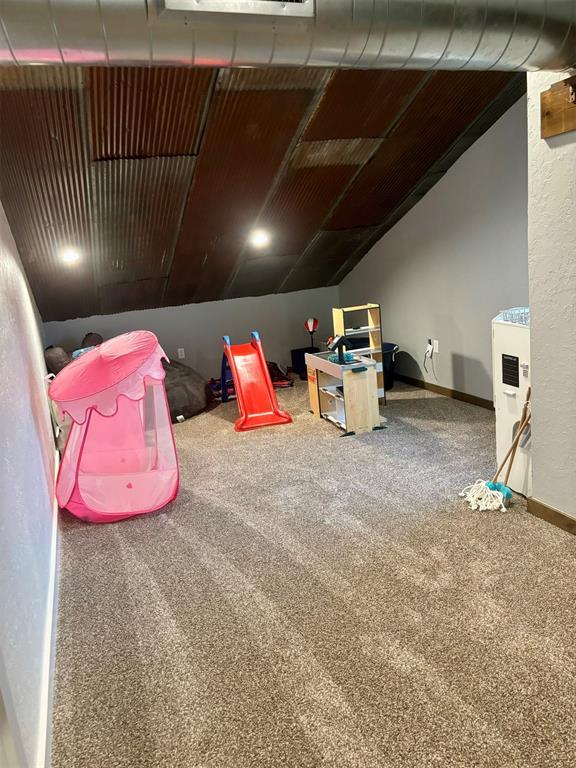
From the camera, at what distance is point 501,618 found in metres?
2.09

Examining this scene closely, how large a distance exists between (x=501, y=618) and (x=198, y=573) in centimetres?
132

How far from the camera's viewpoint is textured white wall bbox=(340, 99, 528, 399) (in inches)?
158

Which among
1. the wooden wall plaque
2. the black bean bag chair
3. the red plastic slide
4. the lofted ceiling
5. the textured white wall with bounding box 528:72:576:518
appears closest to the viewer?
the wooden wall plaque

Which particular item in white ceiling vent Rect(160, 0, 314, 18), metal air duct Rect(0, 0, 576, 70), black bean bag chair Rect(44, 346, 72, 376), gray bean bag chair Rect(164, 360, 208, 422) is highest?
white ceiling vent Rect(160, 0, 314, 18)

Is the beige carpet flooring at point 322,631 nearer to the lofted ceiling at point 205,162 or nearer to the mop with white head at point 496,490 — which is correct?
the mop with white head at point 496,490

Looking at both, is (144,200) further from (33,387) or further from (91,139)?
(33,387)

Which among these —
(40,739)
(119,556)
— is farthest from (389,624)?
(119,556)

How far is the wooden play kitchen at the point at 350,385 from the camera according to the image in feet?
14.0

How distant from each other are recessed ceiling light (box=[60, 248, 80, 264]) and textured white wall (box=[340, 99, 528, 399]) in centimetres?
288

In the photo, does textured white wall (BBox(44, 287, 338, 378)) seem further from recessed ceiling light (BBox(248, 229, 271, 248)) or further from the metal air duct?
the metal air duct

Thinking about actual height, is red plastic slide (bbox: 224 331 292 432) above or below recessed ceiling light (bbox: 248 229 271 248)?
below

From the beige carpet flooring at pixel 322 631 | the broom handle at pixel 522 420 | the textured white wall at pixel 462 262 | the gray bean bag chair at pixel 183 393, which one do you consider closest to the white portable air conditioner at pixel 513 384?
the broom handle at pixel 522 420

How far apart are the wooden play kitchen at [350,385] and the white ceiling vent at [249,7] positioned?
2736 millimetres

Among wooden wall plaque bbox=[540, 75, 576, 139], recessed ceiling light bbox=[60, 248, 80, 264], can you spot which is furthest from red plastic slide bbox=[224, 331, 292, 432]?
wooden wall plaque bbox=[540, 75, 576, 139]
